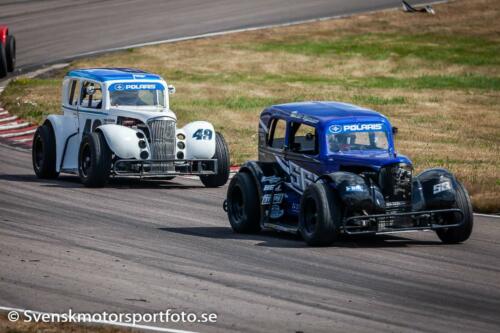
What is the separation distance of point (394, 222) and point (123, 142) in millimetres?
7298

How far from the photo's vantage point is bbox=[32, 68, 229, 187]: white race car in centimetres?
2083

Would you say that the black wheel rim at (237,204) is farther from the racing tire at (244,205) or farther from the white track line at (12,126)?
the white track line at (12,126)

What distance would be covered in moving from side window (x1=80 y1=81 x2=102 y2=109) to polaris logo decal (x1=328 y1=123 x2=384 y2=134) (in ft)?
24.9

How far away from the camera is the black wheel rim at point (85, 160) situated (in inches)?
835

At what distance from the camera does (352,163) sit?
15328 millimetres

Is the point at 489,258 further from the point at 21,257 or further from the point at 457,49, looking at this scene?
the point at 457,49

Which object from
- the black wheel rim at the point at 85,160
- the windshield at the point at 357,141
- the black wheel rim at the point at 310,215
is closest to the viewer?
the black wheel rim at the point at 310,215

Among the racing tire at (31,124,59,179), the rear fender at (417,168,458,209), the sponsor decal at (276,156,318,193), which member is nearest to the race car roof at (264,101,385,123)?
the sponsor decal at (276,156,318,193)

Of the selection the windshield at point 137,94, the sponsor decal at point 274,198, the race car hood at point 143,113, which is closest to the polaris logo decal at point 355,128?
the sponsor decal at point 274,198

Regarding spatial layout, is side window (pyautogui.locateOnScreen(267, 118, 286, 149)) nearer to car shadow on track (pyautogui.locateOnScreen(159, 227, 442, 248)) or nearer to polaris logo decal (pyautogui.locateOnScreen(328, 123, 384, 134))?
polaris logo decal (pyautogui.locateOnScreen(328, 123, 384, 134))

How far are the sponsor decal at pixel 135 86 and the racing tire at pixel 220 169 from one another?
174 centimetres

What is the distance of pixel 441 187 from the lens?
A: 15.1 metres

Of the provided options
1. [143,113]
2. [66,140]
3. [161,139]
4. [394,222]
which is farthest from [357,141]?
[66,140]

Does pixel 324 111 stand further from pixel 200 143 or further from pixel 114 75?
pixel 114 75
